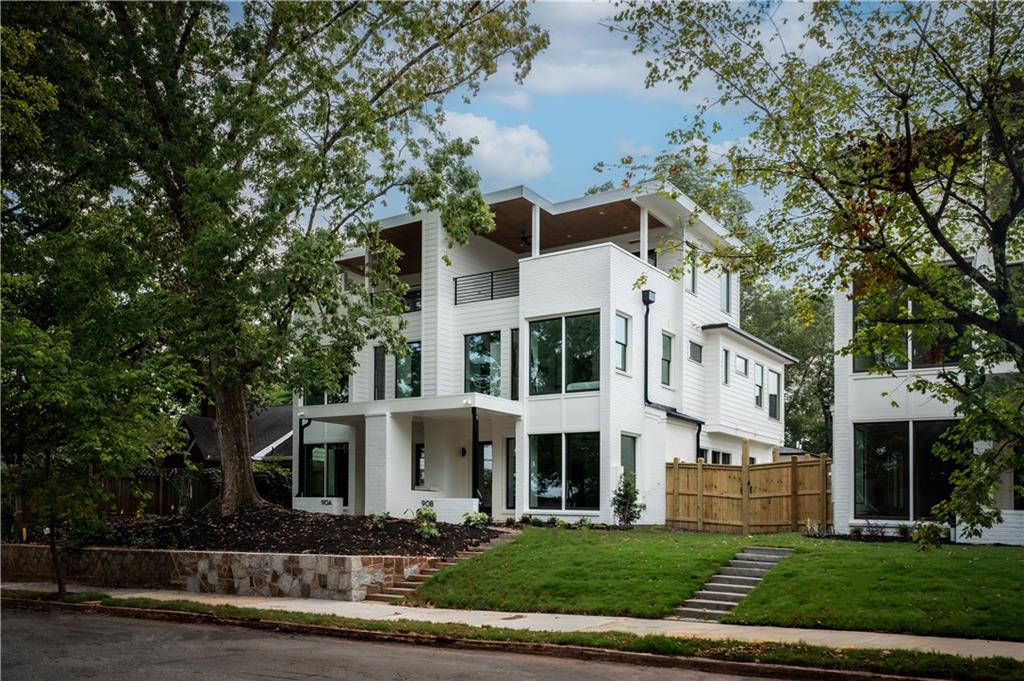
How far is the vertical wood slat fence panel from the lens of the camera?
72.5 ft

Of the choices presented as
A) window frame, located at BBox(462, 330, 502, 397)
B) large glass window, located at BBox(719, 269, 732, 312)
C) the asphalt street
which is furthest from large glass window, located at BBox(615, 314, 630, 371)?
the asphalt street

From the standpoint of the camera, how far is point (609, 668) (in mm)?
10477

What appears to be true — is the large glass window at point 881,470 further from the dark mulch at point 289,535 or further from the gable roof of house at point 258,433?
the gable roof of house at point 258,433

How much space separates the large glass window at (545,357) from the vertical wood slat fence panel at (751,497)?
3.77 meters

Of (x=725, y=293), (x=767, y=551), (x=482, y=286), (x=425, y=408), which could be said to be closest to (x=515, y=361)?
(x=482, y=286)

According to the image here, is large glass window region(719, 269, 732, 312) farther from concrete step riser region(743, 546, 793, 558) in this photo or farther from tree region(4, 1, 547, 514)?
concrete step riser region(743, 546, 793, 558)

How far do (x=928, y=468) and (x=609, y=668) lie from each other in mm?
12130

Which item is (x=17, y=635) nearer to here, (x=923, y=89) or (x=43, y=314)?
(x=43, y=314)

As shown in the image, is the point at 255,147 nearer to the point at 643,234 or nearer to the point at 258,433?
the point at 643,234

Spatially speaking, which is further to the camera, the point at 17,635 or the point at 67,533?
the point at 67,533

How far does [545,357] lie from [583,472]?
321cm

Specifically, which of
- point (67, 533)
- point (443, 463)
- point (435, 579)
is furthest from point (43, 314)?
point (443, 463)

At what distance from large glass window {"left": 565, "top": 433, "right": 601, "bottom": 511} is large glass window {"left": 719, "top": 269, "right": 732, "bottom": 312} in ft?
30.0

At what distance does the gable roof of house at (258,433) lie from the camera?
34.6 metres
